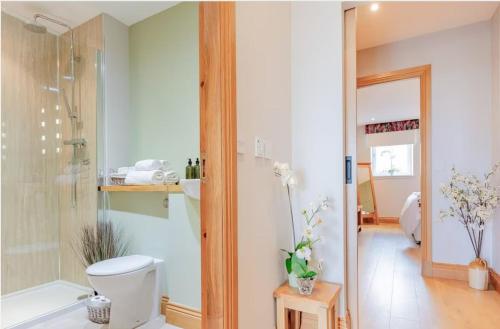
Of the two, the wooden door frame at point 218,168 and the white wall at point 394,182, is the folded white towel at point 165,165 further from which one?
the white wall at point 394,182

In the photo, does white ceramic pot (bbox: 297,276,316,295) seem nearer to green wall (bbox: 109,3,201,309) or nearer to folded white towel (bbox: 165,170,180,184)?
green wall (bbox: 109,3,201,309)

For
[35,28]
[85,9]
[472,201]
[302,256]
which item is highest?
[85,9]

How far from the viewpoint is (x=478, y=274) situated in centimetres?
245

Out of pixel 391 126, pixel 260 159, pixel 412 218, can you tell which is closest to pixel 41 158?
pixel 260 159

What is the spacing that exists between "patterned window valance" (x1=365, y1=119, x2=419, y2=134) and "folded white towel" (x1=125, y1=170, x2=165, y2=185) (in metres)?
6.02

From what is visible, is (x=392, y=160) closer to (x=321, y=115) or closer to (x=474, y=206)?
(x=474, y=206)

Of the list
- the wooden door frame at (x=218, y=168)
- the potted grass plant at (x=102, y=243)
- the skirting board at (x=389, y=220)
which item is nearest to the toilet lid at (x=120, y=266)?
the potted grass plant at (x=102, y=243)

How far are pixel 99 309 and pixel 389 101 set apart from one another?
5.19 m

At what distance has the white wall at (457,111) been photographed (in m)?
2.66

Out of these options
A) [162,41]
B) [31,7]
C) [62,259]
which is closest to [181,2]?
[162,41]

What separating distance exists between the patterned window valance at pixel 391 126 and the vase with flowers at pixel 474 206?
4.07 m

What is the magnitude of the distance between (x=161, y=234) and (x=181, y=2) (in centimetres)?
193

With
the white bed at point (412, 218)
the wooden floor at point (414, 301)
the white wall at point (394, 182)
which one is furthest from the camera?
the white wall at point (394, 182)

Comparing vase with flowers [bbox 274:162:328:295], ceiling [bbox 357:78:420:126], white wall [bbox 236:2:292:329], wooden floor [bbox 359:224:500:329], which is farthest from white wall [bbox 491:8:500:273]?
white wall [bbox 236:2:292:329]
